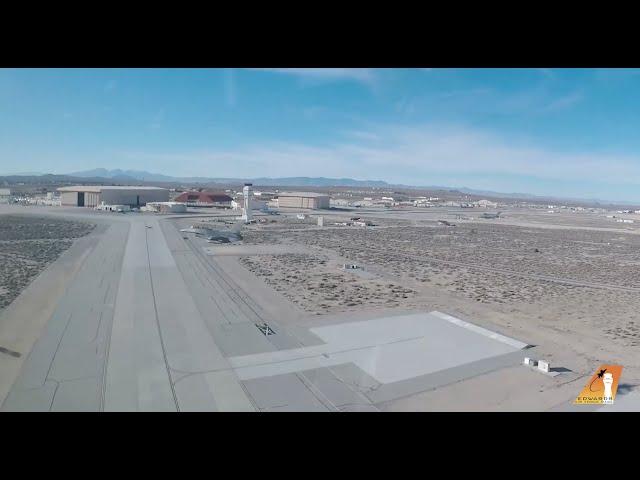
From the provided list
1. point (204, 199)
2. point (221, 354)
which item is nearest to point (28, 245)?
point (221, 354)

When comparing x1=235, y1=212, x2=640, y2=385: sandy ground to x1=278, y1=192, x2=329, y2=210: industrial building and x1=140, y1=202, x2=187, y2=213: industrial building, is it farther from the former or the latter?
x1=278, y1=192, x2=329, y2=210: industrial building

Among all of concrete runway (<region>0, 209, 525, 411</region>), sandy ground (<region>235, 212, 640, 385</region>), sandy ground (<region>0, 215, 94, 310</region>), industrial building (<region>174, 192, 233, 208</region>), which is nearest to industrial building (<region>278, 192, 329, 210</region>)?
industrial building (<region>174, 192, 233, 208</region>)

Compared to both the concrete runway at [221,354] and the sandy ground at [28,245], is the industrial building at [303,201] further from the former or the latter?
the concrete runway at [221,354]

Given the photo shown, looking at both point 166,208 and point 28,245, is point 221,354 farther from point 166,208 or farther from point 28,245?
point 166,208

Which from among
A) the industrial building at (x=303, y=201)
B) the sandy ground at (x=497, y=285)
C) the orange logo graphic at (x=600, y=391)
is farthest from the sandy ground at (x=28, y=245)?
the industrial building at (x=303, y=201)

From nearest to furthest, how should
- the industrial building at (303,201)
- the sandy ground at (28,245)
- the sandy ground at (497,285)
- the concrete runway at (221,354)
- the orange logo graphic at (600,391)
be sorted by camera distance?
the orange logo graphic at (600,391) → the concrete runway at (221,354) → the sandy ground at (497,285) → the sandy ground at (28,245) → the industrial building at (303,201)
